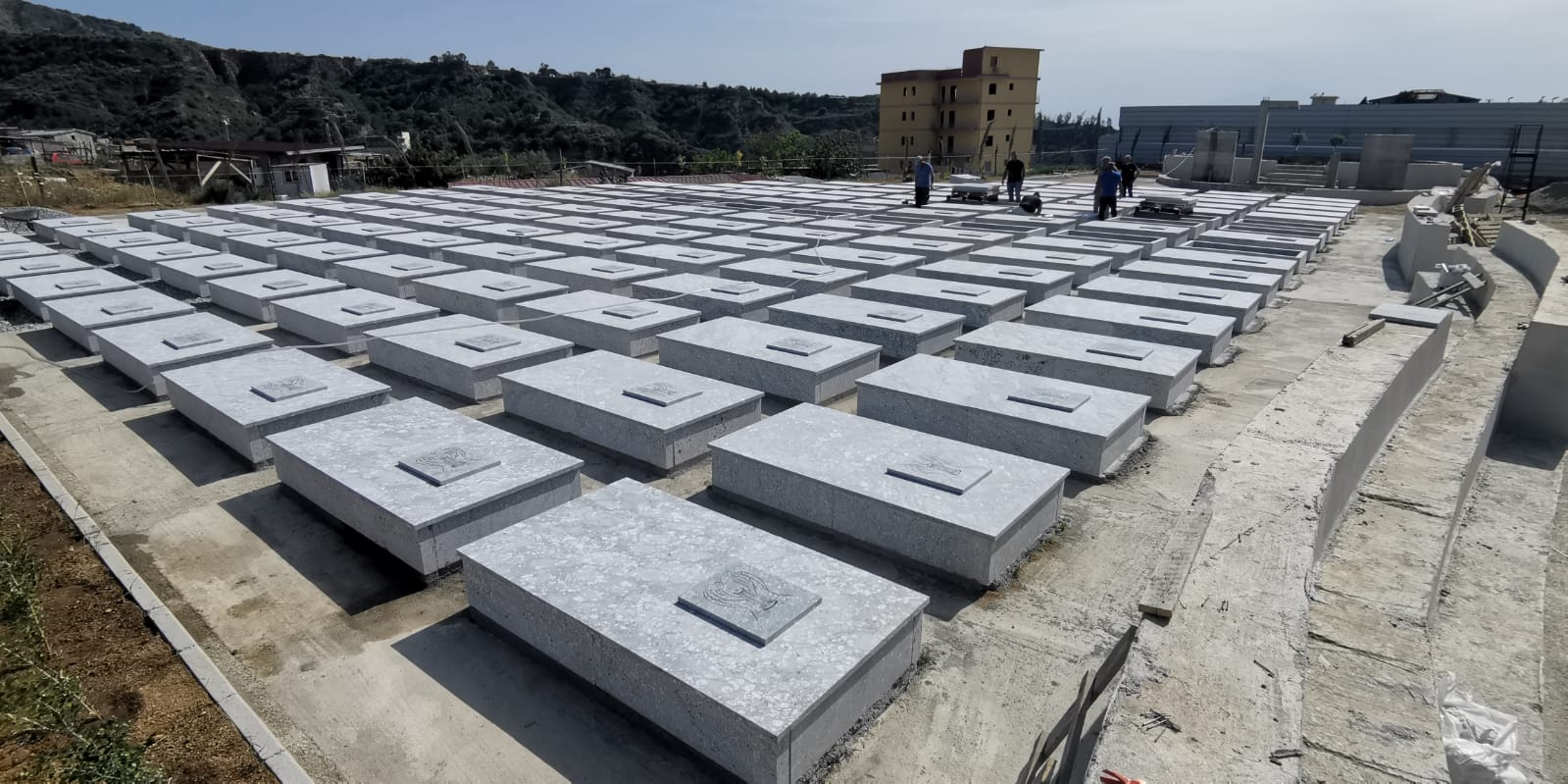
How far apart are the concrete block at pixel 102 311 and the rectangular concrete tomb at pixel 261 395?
2.75 meters

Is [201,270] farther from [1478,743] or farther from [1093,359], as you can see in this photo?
[1478,743]

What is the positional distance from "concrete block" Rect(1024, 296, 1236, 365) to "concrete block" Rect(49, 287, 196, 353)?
1164cm

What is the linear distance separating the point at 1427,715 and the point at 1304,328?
1007cm

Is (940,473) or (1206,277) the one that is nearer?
(940,473)

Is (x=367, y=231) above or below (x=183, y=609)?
above

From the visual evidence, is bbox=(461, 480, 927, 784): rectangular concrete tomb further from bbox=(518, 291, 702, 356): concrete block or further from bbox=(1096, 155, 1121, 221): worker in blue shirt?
bbox=(1096, 155, 1121, 221): worker in blue shirt

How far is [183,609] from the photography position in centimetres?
532

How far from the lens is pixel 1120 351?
29.7 ft

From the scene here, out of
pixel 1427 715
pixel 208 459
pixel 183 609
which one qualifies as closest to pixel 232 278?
pixel 208 459

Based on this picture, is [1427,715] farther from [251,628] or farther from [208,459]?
[208,459]

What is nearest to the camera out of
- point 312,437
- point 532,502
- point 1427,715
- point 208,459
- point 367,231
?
point 1427,715

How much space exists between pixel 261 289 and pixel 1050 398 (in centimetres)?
1158

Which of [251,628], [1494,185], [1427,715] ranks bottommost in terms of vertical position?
[251,628]

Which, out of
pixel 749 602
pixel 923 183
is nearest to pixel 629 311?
pixel 749 602
